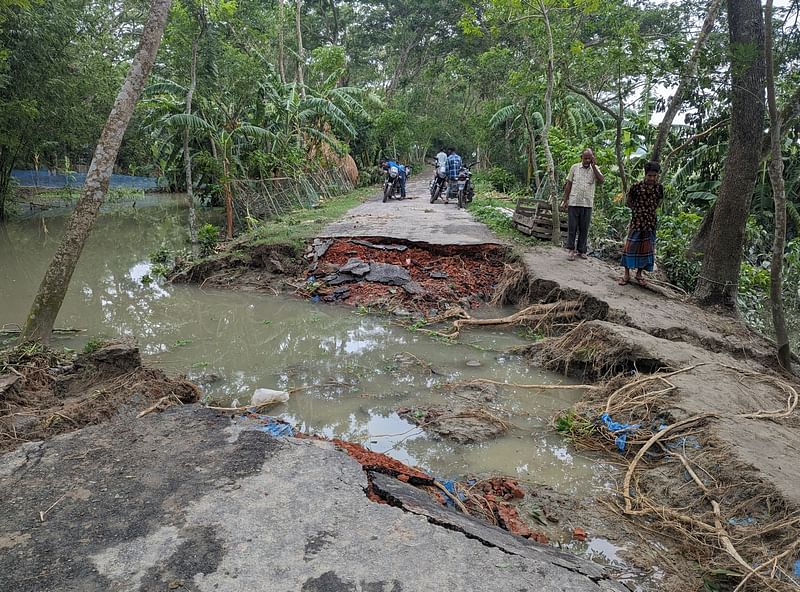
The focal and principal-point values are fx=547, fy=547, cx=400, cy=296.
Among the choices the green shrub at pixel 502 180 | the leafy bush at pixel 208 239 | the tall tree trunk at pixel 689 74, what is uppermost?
the tall tree trunk at pixel 689 74

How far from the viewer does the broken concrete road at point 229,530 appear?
2273 mm

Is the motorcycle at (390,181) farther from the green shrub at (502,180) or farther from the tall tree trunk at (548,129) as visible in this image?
the tall tree trunk at (548,129)

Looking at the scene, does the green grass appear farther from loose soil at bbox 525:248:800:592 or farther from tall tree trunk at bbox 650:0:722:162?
tall tree trunk at bbox 650:0:722:162

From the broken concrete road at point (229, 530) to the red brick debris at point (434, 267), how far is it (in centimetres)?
516

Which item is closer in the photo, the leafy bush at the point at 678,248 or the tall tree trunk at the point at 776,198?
the tall tree trunk at the point at 776,198

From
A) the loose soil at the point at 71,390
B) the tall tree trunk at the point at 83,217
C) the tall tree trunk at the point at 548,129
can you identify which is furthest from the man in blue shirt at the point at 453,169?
the loose soil at the point at 71,390

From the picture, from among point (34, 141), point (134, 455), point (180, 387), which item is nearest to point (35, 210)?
point (34, 141)

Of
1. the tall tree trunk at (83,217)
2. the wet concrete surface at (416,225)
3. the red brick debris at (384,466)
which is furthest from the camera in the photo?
the wet concrete surface at (416,225)

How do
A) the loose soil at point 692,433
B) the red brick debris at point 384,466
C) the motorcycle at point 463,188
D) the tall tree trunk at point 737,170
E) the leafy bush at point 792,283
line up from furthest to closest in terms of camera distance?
the motorcycle at point 463,188
the leafy bush at point 792,283
the tall tree trunk at point 737,170
the red brick debris at point 384,466
the loose soil at point 692,433

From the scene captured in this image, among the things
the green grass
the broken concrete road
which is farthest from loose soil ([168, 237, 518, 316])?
the broken concrete road

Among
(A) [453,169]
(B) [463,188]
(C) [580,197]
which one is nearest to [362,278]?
(C) [580,197]

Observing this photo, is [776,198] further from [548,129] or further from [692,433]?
[548,129]

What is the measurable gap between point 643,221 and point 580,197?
1457mm

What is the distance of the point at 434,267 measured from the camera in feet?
30.8
